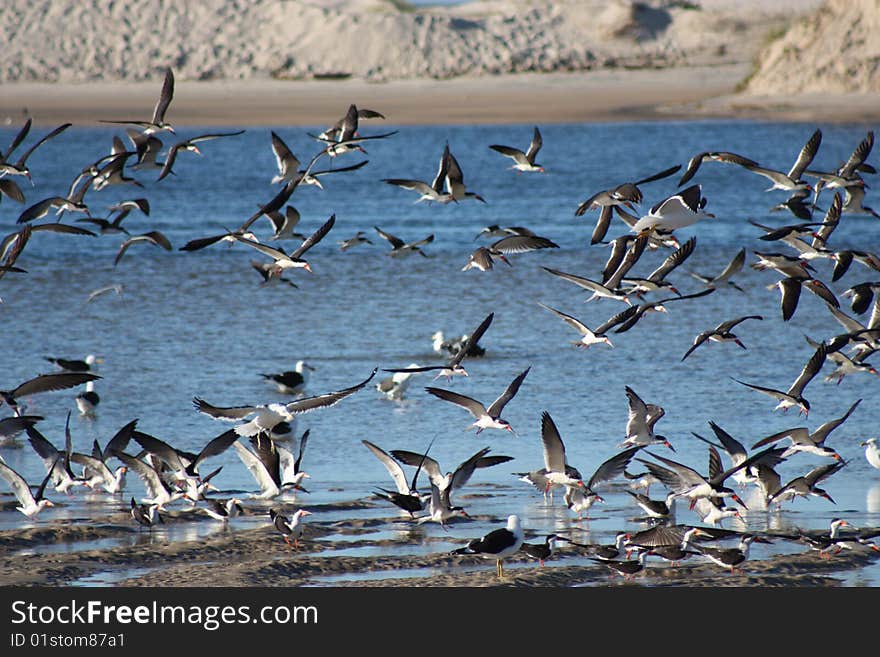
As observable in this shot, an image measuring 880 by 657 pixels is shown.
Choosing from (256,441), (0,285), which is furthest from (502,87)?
(256,441)

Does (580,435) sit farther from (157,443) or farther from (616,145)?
(616,145)

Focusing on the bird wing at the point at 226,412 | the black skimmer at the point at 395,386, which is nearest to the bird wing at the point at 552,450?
the bird wing at the point at 226,412

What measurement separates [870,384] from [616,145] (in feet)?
122

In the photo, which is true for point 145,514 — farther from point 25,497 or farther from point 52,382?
point 52,382

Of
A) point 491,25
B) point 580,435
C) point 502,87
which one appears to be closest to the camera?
point 580,435

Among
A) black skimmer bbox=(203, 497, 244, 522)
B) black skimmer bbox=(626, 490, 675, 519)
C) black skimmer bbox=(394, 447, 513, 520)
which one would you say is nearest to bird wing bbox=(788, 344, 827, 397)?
black skimmer bbox=(626, 490, 675, 519)

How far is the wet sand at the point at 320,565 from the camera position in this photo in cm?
1034

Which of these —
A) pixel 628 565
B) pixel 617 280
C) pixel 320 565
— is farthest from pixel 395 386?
pixel 628 565

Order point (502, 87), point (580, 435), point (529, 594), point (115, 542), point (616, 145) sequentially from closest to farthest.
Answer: point (529, 594) → point (115, 542) → point (580, 435) → point (616, 145) → point (502, 87)

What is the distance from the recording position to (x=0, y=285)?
24.3 metres

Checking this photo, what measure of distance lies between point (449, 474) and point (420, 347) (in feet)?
27.1

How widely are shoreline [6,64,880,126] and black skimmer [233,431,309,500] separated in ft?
158

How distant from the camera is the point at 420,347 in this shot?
66.0 feet

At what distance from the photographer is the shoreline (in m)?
63.0
